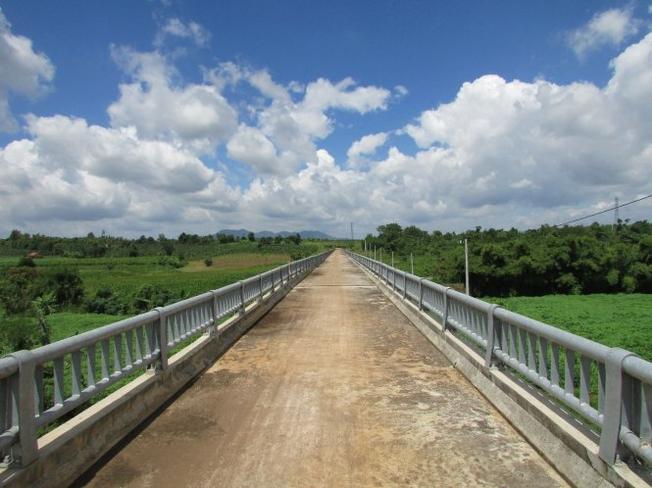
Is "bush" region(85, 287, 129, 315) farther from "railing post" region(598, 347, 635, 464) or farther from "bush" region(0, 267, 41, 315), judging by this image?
"railing post" region(598, 347, 635, 464)

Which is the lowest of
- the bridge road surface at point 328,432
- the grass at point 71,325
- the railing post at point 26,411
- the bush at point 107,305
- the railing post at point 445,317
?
the bush at point 107,305

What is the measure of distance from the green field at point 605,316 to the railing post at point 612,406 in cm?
1385

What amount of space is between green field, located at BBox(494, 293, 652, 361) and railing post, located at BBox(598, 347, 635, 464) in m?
13.8

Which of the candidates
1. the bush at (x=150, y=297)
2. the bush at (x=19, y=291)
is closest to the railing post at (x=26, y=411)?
the bush at (x=19, y=291)

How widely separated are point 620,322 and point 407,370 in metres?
20.8

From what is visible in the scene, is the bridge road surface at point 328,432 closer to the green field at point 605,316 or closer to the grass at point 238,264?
the green field at point 605,316

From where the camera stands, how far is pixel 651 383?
3012 mm

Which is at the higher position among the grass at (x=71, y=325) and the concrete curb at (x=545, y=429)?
the concrete curb at (x=545, y=429)

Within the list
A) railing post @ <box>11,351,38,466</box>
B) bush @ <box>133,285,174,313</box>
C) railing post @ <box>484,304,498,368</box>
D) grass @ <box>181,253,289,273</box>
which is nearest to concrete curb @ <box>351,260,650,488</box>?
railing post @ <box>484,304,498,368</box>

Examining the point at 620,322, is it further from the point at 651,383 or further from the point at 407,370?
the point at 651,383

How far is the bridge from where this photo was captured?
3516 mm

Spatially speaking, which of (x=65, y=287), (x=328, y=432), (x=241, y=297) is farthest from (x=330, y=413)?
(x=65, y=287)

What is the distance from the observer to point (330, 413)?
548cm

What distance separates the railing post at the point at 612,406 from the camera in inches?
131
